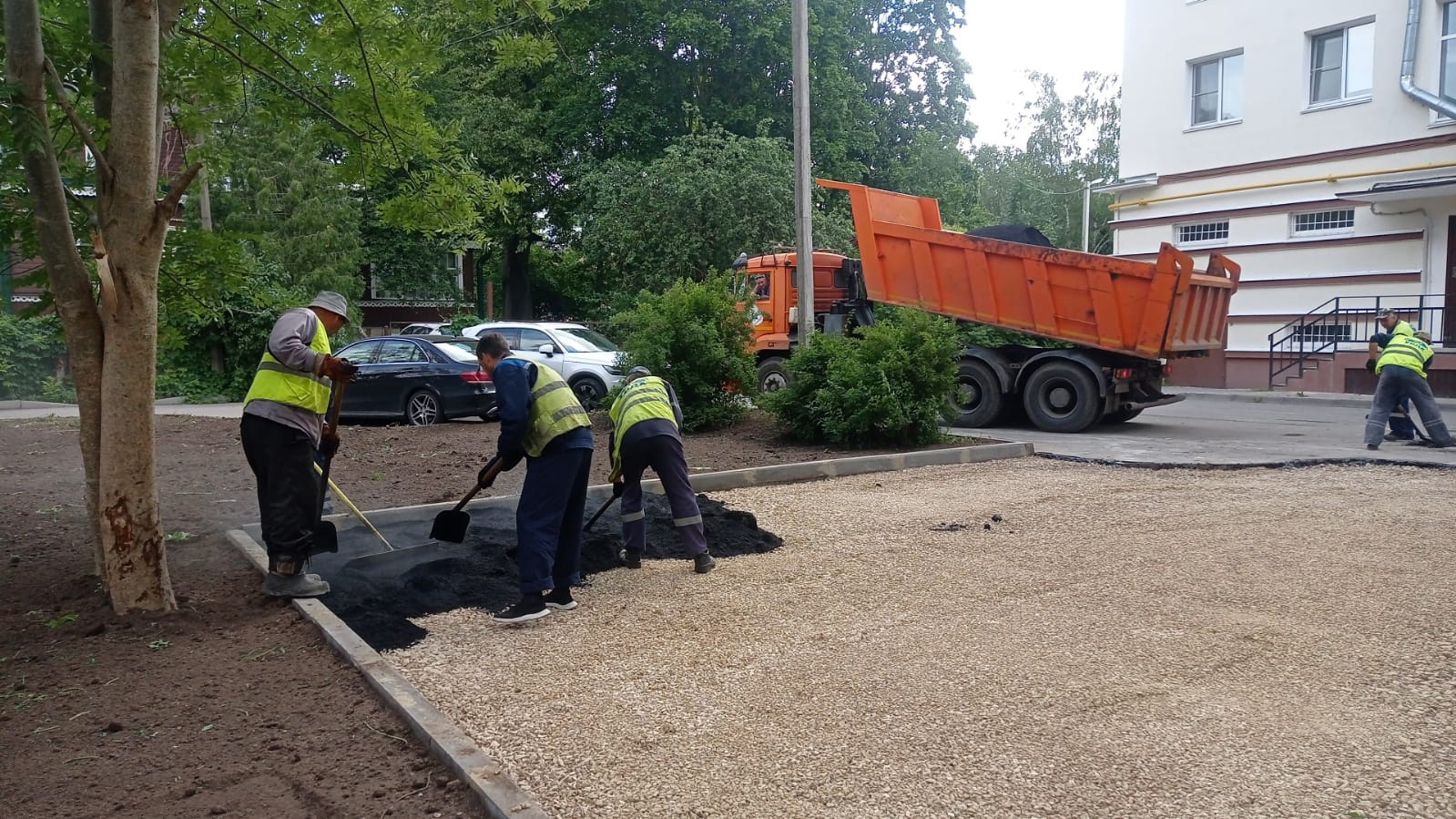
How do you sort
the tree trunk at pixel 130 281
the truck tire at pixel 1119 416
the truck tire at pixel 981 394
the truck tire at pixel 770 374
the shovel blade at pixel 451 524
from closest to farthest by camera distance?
the tree trunk at pixel 130 281
the shovel blade at pixel 451 524
the truck tire at pixel 981 394
the truck tire at pixel 1119 416
the truck tire at pixel 770 374

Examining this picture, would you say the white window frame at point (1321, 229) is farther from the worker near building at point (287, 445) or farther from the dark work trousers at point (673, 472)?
the worker near building at point (287, 445)

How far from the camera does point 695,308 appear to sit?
12.7 meters

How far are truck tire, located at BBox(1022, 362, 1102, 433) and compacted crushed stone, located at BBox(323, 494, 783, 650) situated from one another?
749 cm

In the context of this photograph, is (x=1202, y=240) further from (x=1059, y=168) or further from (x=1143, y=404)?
(x=1059, y=168)

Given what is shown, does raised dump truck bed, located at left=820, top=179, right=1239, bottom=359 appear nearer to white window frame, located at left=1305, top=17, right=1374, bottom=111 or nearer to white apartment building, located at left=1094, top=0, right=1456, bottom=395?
white apartment building, located at left=1094, top=0, right=1456, bottom=395

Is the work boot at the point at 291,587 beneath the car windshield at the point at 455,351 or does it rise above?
beneath

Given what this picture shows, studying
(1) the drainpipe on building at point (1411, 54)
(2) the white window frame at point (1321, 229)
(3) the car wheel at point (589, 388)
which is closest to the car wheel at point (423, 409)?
A: (3) the car wheel at point (589, 388)

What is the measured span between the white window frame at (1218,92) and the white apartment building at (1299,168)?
4 cm

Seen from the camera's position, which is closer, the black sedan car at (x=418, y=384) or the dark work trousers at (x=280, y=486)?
the dark work trousers at (x=280, y=486)

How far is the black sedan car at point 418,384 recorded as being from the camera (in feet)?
49.5

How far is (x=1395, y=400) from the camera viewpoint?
1191cm

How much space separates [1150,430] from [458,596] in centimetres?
1108

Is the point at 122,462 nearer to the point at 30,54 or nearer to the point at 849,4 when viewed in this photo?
the point at 30,54

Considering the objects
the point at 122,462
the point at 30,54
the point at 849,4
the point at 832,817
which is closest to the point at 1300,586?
the point at 832,817
